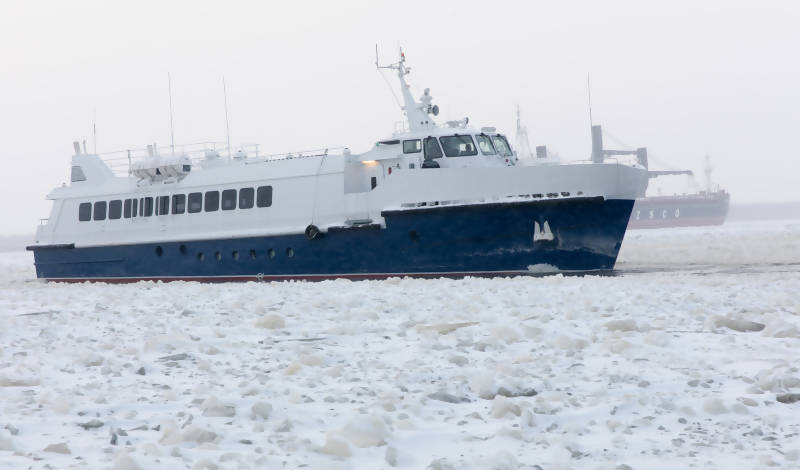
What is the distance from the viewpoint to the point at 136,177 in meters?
24.5

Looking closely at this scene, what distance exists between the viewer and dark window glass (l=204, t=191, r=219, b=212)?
22391 mm

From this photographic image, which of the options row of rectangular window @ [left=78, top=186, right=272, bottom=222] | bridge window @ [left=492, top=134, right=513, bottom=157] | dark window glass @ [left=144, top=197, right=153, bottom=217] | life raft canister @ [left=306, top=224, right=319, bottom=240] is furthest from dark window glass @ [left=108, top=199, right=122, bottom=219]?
bridge window @ [left=492, top=134, right=513, bottom=157]

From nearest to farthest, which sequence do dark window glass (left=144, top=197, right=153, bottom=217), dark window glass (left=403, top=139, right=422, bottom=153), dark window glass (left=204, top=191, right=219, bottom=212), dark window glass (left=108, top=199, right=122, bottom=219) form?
dark window glass (left=403, top=139, right=422, bottom=153) → dark window glass (left=204, top=191, right=219, bottom=212) → dark window glass (left=144, top=197, right=153, bottom=217) → dark window glass (left=108, top=199, right=122, bottom=219)

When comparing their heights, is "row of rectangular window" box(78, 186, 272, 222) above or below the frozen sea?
above

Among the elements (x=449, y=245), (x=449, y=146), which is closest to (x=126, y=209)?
(x=449, y=146)

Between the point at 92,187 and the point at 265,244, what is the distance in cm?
798

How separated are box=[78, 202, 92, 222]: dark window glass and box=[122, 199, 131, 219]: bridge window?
5.16 feet

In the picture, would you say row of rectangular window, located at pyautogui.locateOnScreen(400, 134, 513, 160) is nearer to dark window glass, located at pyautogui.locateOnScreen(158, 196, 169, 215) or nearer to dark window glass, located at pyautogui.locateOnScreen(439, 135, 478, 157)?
dark window glass, located at pyautogui.locateOnScreen(439, 135, 478, 157)

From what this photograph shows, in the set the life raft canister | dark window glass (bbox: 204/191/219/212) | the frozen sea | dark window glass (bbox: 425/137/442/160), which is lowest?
the frozen sea

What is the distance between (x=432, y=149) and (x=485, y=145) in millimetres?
1408

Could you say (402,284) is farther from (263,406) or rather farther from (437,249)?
(263,406)

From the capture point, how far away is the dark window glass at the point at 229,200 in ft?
72.5

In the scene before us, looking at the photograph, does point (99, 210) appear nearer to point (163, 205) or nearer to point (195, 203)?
point (163, 205)

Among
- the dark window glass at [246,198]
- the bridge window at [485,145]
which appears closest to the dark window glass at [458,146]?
the bridge window at [485,145]
